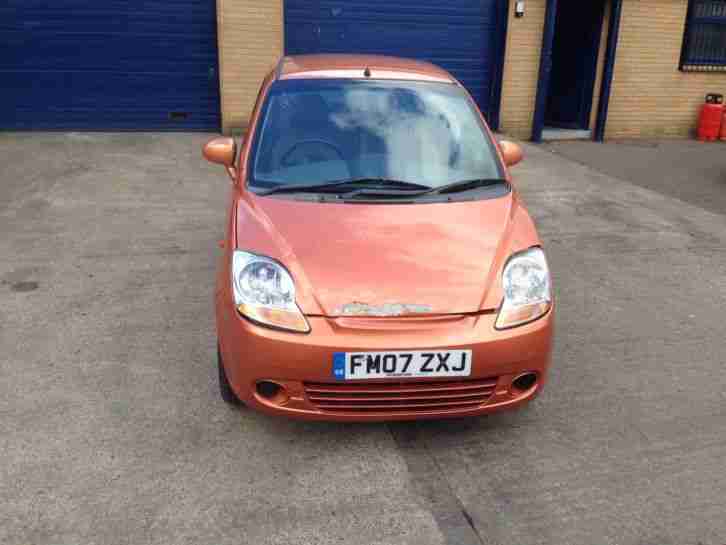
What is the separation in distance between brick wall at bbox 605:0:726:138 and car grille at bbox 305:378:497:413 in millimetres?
10823

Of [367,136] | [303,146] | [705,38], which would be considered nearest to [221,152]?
[303,146]

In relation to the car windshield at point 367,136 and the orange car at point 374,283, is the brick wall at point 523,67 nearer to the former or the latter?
the car windshield at point 367,136

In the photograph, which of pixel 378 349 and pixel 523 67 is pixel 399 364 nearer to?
pixel 378 349

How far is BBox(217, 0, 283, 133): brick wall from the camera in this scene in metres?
10.0

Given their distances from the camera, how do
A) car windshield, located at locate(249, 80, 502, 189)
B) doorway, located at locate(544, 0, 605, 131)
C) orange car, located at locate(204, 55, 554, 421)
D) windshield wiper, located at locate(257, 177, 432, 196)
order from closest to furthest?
orange car, located at locate(204, 55, 554, 421) → windshield wiper, located at locate(257, 177, 432, 196) → car windshield, located at locate(249, 80, 502, 189) → doorway, located at locate(544, 0, 605, 131)

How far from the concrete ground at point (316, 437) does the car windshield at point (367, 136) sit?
4.13 feet

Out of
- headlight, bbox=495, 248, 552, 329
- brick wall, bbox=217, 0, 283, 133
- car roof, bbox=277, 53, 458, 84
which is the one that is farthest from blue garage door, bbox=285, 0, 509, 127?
headlight, bbox=495, 248, 552, 329

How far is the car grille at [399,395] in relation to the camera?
279 centimetres

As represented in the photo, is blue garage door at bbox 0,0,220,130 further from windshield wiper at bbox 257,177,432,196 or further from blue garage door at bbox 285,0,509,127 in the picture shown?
windshield wiper at bbox 257,177,432,196

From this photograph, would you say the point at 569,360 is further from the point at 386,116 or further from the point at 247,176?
the point at 247,176

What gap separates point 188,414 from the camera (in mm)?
3338

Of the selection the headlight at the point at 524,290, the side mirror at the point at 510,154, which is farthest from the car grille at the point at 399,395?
the side mirror at the point at 510,154

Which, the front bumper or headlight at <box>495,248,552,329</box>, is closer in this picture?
the front bumper

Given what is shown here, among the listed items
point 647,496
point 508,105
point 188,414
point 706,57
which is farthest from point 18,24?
point 706,57
